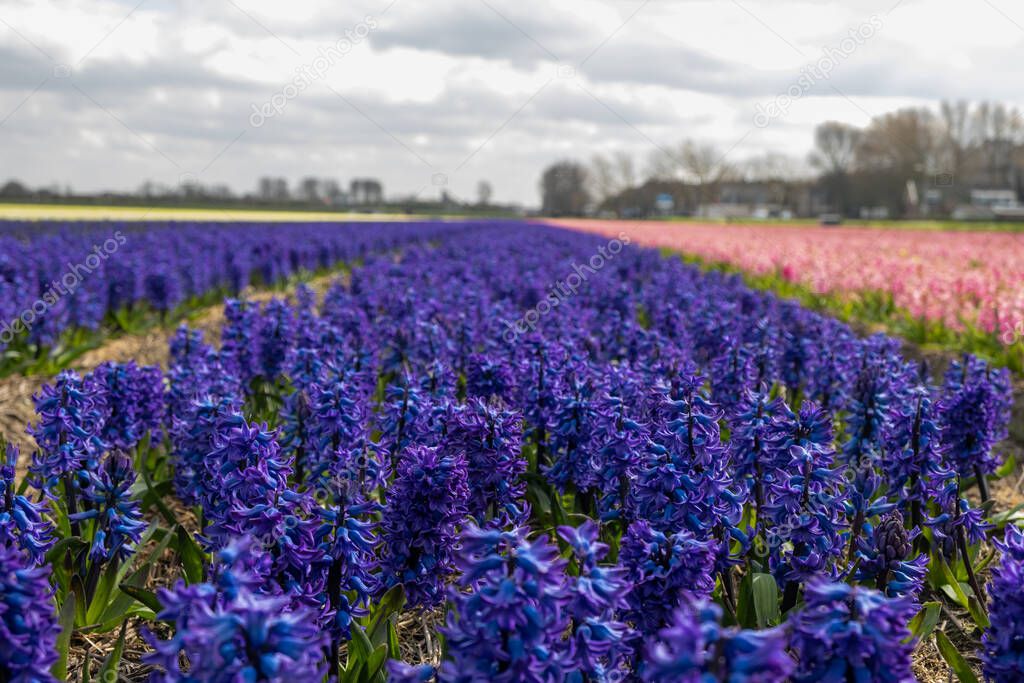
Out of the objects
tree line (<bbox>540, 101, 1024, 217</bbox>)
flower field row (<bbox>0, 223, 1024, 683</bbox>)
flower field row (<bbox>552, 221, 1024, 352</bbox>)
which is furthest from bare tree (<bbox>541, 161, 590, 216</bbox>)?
flower field row (<bbox>0, 223, 1024, 683</bbox>)

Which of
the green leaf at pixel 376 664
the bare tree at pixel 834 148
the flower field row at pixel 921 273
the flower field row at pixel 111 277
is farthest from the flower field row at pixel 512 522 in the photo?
the bare tree at pixel 834 148

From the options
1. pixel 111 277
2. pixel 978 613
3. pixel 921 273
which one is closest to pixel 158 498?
pixel 978 613

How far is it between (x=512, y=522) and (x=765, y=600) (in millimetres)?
937

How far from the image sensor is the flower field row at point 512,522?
5.74ft

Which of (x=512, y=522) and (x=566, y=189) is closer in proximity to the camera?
(x=512, y=522)

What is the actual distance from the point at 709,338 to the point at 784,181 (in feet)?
271

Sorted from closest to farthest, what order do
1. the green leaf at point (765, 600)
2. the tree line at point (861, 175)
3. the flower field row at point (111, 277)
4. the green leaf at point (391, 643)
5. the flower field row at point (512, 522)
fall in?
the flower field row at point (512, 522) < the green leaf at point (391, 643) < the green leaf at point (765, 600) < the flower field row at point (111, 277) < the tree line at point (861, 175)

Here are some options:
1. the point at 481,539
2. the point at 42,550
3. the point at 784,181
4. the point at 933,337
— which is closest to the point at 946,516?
the point at 481,539

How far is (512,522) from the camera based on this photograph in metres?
2.92

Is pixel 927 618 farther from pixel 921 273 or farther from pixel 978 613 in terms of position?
pixel 921 273

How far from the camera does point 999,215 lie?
57281 mm

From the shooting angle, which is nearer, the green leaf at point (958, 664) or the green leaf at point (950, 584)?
the green leaf at point (958, 664)

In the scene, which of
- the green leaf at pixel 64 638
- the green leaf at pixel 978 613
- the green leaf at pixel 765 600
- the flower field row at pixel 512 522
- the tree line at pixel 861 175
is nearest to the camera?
the flower field row at pixel 512 522

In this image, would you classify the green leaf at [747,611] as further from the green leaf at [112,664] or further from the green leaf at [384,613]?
the green leaf at [112,664]
